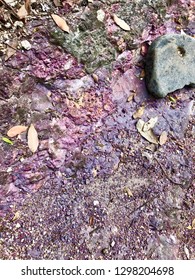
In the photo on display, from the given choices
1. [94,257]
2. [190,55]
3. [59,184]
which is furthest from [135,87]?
[94,257]

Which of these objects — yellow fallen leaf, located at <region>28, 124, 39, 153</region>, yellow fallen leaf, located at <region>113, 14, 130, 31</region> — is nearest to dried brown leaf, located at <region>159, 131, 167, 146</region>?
yellow fallen leaf, located at <region>113, 14, 130, 31</region>

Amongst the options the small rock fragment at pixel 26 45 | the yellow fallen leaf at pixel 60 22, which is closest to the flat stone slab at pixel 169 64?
the yellow fallen leaf at pixel 60 22

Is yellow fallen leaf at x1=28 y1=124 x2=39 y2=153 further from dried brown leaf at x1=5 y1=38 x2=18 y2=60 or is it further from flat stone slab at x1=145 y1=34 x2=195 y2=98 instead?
flat stone slab at x1=145 y1=34 x2=195 y2=98

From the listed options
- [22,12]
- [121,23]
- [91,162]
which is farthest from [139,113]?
[22,12]

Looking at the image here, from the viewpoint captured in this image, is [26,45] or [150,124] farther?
[150,124]

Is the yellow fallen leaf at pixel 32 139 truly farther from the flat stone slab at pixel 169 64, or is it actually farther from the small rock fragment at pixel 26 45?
the flat stone slab at pixel 169 64

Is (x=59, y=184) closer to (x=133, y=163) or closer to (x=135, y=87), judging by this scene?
(x=133, y=163)

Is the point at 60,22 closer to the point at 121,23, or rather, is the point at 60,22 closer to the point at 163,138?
the point at 121,23
